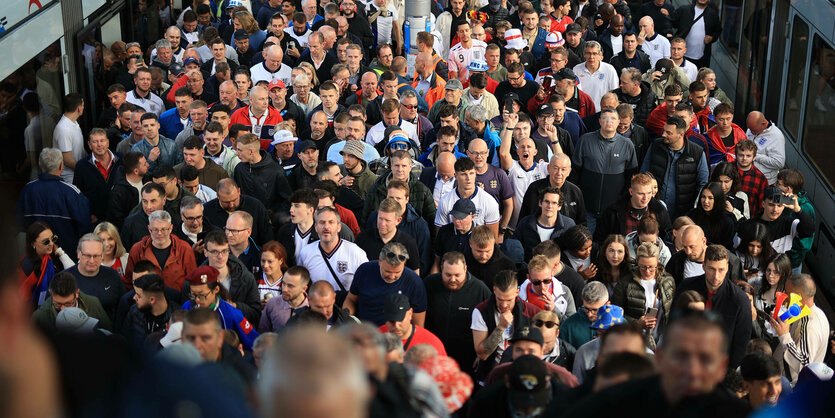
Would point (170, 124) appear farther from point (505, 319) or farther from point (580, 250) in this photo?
point (505, 319)

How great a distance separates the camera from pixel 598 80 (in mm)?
12891

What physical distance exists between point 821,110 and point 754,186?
152 cm

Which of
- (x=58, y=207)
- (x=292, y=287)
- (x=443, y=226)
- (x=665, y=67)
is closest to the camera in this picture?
(x=292, y=287)

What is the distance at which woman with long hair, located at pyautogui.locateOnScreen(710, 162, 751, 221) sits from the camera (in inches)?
374

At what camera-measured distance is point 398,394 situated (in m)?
2.96

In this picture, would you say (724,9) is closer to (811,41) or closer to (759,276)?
(811,41)

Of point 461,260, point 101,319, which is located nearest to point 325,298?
point 461,260

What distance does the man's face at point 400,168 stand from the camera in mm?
9047

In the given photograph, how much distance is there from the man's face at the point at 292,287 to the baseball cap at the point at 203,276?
496 millimetres

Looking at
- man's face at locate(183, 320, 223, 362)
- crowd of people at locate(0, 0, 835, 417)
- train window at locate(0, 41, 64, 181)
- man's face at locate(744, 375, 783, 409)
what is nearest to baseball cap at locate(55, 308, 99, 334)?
crowd of people at locate(0, 0, 835, 417)

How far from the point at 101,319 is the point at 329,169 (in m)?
2.58

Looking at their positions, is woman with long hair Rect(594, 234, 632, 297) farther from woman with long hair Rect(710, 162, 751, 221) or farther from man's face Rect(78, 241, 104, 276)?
man's face Rect(78, 241, 104, 276)

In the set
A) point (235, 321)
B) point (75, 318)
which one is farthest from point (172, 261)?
point (235, 321)

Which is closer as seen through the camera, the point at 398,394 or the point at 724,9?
the point at 398,394
